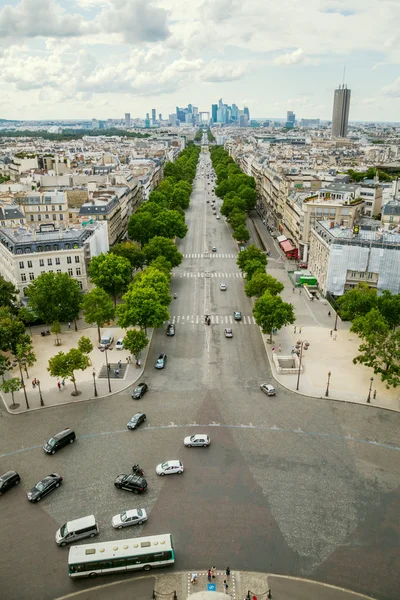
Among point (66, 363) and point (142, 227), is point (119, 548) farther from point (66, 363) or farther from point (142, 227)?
point (142, 227)

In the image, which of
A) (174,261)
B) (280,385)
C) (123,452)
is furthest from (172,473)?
(174,261)

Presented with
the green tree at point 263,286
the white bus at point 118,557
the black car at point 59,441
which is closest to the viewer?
the white bus at point 118,557

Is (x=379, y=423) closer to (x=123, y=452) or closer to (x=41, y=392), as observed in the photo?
(x=123, y=452)

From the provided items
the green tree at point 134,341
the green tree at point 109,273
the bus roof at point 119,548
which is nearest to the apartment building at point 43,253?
the green tree at point 109,273

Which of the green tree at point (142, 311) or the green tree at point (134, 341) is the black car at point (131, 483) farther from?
the green tree at point (142, 311)

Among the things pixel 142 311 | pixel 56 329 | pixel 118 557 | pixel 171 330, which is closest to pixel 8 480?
pixel 118 557
